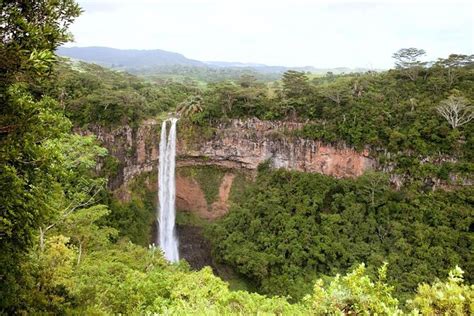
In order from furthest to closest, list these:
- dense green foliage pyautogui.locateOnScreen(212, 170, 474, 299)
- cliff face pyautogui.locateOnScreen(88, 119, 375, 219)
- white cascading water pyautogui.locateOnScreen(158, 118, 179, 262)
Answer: white cascading water pyautogui.locateOnScreen(158, 118, 179, 262) < cliff face pyautogui.locateOnScreen(88, 119, 375, 219) < dense green foliage pyautogui.locateOnScreen(212, 170, 474, 299)

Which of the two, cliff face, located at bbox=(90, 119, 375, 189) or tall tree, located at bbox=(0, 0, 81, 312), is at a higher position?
tall tree, located at bbox=(0, 0, 81, 312)

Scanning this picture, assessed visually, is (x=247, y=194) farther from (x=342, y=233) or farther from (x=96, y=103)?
(x=96, y=103)

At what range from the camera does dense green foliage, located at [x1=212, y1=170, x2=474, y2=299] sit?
57.8ft

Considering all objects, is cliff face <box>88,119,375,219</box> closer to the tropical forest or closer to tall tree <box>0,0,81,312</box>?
the tropical forest

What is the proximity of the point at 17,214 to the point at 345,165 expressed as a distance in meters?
21.1

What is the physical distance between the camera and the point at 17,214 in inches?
172

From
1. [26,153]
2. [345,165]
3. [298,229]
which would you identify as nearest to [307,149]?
[345,165]

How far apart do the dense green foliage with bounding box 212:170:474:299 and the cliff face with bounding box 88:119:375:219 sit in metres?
1.37

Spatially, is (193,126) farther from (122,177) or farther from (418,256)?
(418,256)

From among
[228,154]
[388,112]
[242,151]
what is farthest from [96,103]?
[388,112]

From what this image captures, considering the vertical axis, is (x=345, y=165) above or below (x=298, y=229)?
above

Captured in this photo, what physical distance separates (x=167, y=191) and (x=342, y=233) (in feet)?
41.8

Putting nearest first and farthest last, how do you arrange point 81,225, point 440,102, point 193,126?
point 81,225
point 440,102
point 193,126

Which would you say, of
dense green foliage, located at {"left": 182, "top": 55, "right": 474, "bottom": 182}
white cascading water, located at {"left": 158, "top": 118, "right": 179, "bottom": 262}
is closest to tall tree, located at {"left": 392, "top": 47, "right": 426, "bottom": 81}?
dense green foliage, located at {"left": 182, "top": 55, "right": 474, "bottom": 182}
